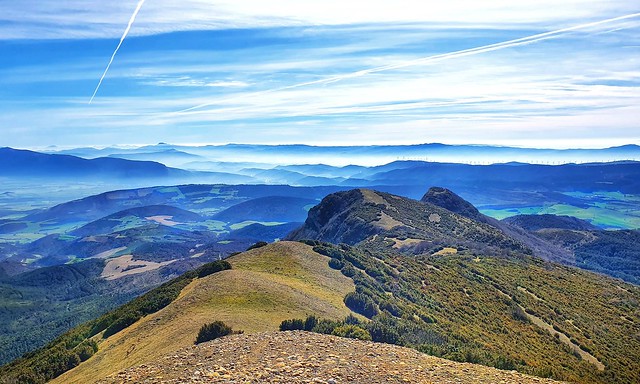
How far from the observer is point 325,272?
45.4 meters

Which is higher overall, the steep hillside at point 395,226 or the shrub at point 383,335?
the shrub at point 383,335

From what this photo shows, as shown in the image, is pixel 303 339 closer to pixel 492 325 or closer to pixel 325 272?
pixel 325 272

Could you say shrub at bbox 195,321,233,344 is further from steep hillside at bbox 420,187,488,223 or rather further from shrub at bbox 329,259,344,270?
steep hillside at bbox 420,187,488,223

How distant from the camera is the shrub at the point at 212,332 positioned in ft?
73.1

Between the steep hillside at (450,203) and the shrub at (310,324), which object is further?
the steep hillside at (450,203)

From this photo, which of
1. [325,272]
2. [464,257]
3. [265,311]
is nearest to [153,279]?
[464,257]

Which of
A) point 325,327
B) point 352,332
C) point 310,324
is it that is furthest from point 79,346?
point 352,332

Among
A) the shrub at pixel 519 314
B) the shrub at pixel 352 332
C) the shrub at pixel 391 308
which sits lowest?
the shrub at pixel 519 314

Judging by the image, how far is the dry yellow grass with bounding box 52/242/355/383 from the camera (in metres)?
24.2

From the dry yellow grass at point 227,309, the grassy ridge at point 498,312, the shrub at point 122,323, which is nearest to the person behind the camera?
the dry yellow grass at point 227,309

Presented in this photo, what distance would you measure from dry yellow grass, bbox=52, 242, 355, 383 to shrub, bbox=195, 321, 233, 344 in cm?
58

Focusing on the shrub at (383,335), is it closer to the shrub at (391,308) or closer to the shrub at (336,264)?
the shrub at (391,308)

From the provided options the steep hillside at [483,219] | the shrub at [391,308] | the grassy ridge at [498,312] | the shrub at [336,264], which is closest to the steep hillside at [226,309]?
the shrub at [391,308]

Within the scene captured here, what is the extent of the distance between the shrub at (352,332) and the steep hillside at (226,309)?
12.0 ft
